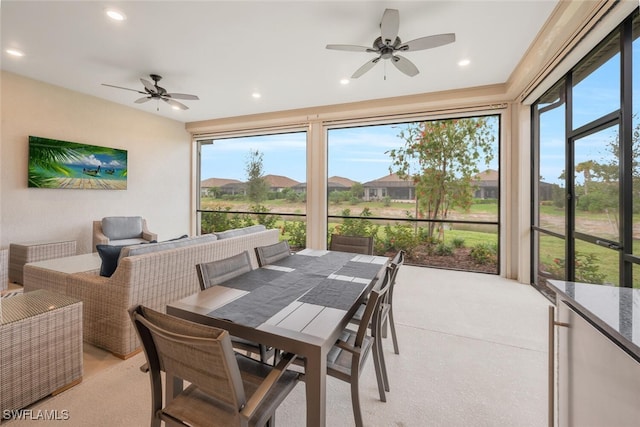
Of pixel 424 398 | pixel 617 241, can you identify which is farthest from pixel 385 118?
pixel 424 398

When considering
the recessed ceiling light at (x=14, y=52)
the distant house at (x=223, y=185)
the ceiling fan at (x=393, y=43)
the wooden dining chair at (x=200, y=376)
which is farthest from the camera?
the distant house at (x=223, y=185)

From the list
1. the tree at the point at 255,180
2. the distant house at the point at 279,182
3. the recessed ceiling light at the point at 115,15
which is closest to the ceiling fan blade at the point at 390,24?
the recessed ceiling light at the point at 115,15

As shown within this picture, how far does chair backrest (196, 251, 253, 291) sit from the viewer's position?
64.0 inches

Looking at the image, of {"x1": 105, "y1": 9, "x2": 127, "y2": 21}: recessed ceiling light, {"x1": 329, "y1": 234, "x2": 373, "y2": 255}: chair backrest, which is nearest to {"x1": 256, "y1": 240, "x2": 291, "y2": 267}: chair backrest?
{"x1": 329, "y1": 234, "x2": 373, "y2": 255}: chair backrest

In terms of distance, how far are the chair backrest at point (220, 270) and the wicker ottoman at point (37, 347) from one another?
37.0 inches

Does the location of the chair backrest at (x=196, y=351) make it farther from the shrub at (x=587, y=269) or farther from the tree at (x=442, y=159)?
the tree at (x=442, y=159)

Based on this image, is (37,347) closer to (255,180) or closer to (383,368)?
(383,368)

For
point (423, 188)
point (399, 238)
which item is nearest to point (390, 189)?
point (423, 188)

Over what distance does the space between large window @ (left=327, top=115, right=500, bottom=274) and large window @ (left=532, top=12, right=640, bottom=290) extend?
2.78ft

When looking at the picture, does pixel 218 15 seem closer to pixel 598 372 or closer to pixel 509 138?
pixel 598 372

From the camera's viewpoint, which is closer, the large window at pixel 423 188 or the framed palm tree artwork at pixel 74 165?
the framed palm tree artwork at pixel 74 165

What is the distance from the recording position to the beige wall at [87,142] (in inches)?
147

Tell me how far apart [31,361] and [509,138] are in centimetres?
550

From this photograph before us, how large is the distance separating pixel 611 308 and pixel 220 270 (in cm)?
183
